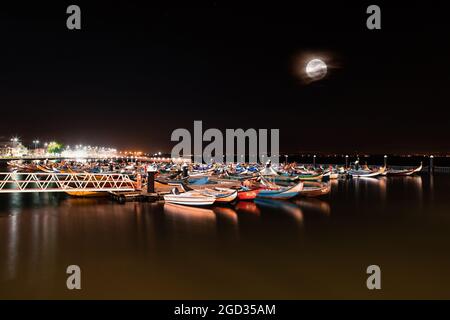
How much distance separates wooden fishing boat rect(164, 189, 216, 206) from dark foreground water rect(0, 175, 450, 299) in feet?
1.78

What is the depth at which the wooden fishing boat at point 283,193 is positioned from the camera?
967 inches

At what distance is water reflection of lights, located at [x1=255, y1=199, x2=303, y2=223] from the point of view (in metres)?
19.9

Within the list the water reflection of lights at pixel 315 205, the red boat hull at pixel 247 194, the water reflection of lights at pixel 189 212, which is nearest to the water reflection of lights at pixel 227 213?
the water reflection of lights at pixel 189 212

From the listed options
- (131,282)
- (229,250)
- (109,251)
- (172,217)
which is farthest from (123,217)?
(131,282)

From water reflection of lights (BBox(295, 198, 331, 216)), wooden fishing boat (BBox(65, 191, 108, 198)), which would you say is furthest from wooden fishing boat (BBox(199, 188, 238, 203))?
wooden fishing boat (BBox(65, 191, 108, 198))

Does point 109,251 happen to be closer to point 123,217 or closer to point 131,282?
point 131,282

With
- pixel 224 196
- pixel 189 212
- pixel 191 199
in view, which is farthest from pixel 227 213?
pixel 191 199

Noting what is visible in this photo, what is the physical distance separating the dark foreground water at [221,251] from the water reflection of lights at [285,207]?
0.37 ft

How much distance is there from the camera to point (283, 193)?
971 inches

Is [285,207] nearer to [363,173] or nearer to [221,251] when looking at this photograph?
[221,251]

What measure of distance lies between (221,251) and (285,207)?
10.3 m

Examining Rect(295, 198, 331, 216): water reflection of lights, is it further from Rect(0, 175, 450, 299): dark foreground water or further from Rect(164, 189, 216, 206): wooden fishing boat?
Rect(164, 189, 216, 206): wooden fishing boat
